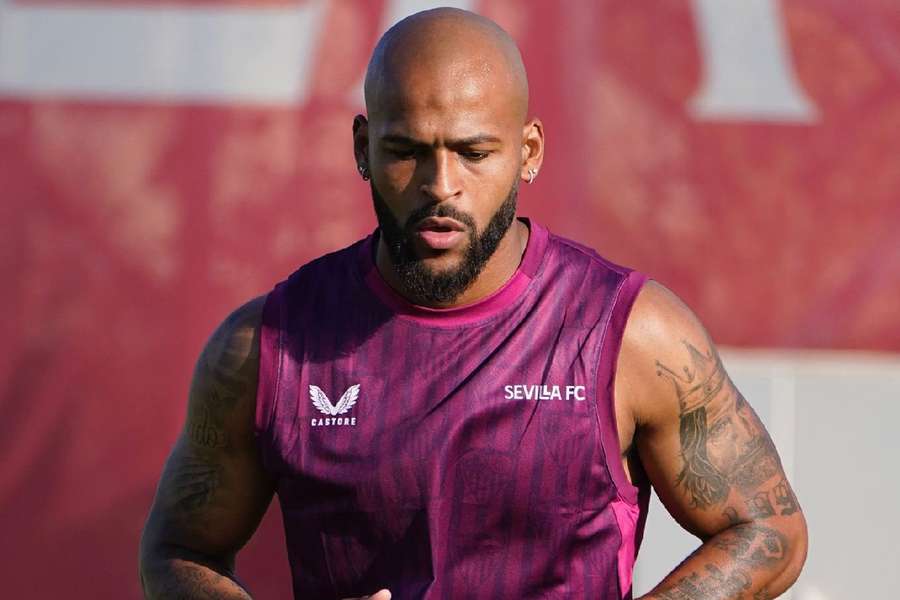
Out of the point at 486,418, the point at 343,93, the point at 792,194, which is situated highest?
the point at 343,93

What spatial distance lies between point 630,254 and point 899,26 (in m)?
0.90

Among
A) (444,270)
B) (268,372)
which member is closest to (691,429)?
(444,270)

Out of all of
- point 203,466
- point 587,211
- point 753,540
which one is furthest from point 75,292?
point 753,540

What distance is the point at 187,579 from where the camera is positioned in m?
2.54

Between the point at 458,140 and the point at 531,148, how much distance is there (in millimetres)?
233

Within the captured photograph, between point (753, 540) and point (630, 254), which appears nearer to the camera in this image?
point (753, 540)

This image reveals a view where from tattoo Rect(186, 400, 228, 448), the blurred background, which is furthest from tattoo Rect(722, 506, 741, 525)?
the blurred background

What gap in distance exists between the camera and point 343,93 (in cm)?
409

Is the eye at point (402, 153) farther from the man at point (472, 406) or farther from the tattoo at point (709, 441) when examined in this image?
the tattoo at point (709, 441)

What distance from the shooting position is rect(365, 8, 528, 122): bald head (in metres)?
2.41

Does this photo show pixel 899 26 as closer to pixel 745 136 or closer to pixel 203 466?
pixel 745 136

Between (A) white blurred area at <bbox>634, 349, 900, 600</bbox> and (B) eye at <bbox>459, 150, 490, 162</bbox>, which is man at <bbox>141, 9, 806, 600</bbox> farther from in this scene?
(A) white blurred area at <bbox>634, 349, 900, 600</bbox>

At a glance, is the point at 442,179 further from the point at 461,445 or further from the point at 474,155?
the point at 461,445

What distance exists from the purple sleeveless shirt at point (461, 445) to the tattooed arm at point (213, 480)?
62mm
